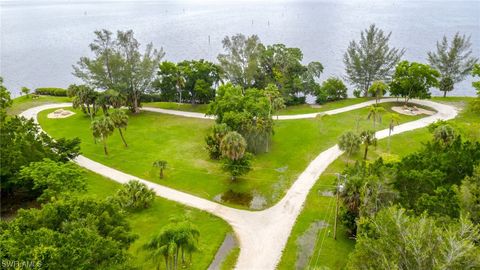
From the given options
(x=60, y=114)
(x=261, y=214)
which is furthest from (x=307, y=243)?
(x=60, y=114)

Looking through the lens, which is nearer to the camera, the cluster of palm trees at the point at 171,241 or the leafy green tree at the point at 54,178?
the cluster of palm trees at the point at 171,241

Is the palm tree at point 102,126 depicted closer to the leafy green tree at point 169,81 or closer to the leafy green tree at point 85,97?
the leafy green tree at point 85,97

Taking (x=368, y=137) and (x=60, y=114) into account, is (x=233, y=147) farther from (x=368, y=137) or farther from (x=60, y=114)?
(x=60, y=114)

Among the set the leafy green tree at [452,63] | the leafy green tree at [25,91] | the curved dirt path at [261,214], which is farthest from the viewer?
the leafy green tree at [25,91]

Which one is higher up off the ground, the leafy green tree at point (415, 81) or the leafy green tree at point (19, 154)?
the leafy green tree at point (415, 81)

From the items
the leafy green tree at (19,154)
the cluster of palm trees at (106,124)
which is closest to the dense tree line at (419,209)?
the leafy green tree at (19,154)

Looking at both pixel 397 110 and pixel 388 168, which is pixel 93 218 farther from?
pixel 397 110

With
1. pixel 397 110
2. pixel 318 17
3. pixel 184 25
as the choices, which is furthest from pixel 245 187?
pixel 318 17
